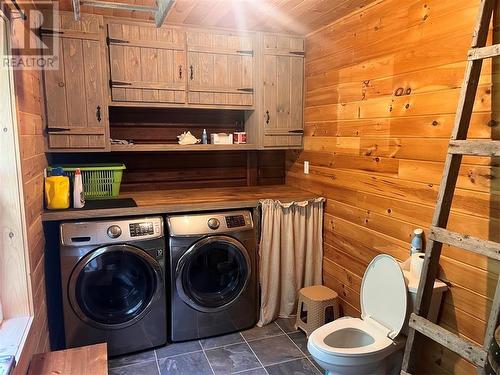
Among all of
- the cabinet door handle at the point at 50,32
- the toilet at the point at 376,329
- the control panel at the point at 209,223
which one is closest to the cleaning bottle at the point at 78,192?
the control panel at the point at 209,223

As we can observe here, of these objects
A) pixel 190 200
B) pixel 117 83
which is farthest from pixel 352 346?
pixel 117 83

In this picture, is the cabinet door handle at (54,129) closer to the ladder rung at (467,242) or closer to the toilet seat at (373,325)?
the toilet seat at (373,325)

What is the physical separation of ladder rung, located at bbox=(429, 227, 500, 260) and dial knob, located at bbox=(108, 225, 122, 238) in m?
1.84

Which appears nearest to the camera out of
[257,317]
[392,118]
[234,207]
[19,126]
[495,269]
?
[495,269]

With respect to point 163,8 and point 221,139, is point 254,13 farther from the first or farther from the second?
point 221,139

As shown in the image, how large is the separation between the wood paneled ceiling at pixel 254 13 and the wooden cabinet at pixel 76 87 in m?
0.15

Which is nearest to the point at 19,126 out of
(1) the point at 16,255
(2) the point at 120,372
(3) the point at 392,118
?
(1) the point at 16,255

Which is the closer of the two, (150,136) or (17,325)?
(17,325)

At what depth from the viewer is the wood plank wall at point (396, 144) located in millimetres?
1782

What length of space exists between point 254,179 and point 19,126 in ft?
7.02

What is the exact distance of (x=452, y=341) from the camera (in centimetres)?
167

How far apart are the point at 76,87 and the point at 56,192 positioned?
756 mm

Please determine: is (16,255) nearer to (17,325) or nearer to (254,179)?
(17,325)

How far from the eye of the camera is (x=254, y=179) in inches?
142
